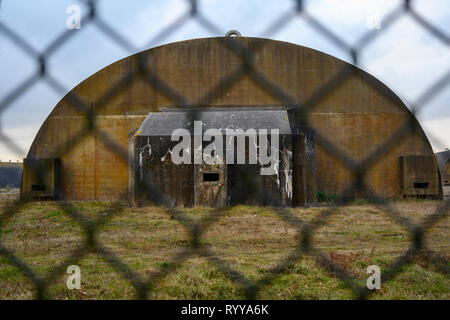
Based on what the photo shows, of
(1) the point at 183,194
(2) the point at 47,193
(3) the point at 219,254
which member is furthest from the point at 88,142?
(3) the point at 219,254

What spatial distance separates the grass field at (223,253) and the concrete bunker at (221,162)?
105 cm

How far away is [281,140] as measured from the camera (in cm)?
731

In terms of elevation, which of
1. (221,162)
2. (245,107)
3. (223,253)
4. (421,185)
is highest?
(245,107)

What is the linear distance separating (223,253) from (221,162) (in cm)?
400

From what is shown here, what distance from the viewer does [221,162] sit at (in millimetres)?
7344

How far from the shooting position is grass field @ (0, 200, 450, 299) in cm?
222

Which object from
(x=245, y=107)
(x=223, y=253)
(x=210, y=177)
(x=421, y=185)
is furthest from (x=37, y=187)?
(x=421, y=185)

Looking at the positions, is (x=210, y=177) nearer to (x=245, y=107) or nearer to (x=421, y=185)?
(x=245, y=107)

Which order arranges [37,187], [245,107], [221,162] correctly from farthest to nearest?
[37,187] → [245,107] → [221,162]

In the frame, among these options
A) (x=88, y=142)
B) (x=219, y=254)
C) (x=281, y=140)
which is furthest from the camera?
(x=88, y=142)

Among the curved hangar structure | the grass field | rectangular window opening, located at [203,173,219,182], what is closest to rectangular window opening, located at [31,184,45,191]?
the curved hangar structure

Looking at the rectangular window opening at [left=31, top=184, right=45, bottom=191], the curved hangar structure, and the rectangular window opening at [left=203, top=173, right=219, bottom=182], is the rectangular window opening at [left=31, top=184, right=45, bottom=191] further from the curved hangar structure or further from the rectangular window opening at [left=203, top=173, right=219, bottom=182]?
the rectangular window opening at [left=203, top=173, right=219, bottom=182]
